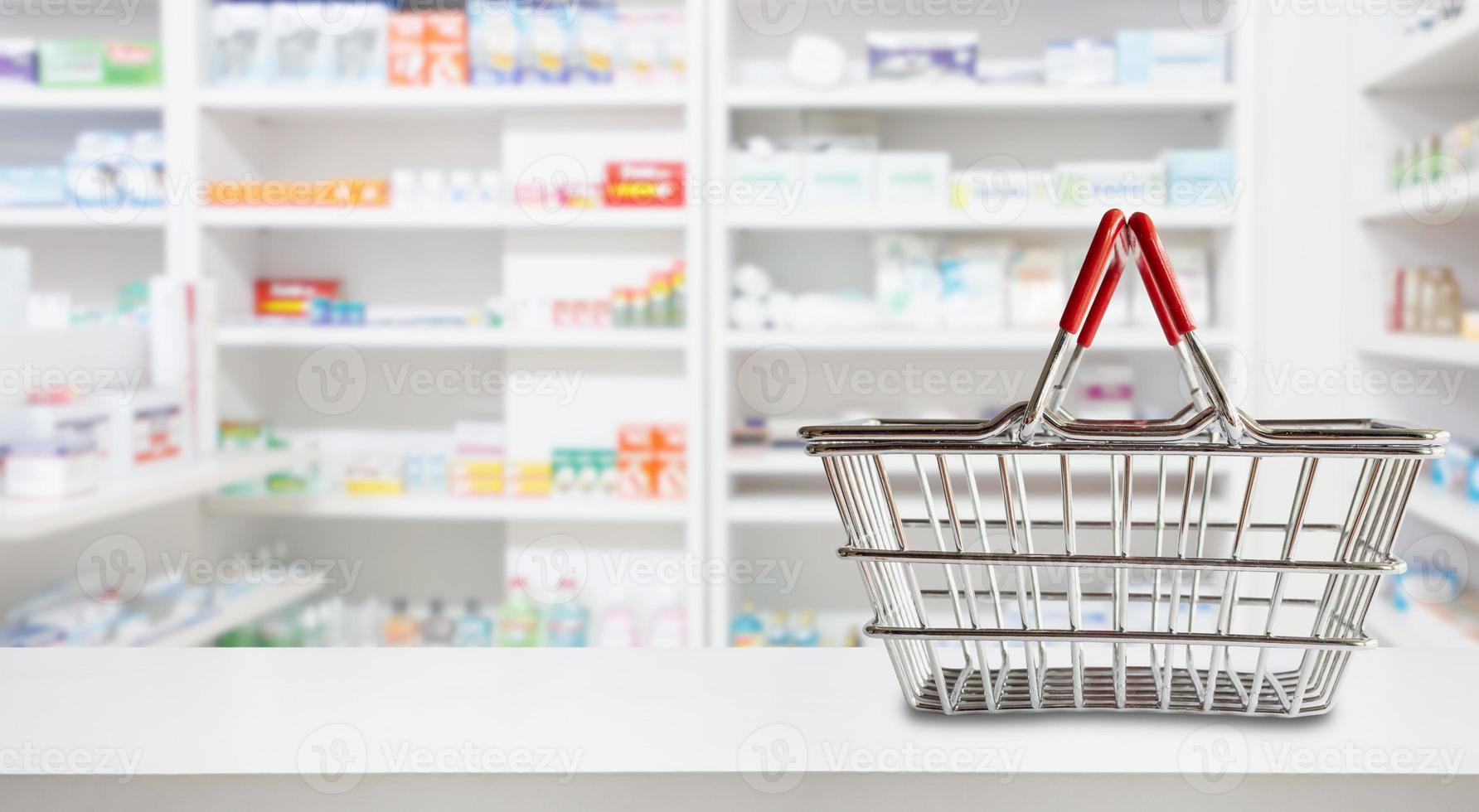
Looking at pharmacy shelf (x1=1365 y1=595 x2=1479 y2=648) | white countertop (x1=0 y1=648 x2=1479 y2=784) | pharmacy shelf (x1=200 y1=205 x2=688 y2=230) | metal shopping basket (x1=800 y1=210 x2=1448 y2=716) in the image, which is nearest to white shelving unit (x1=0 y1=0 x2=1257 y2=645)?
pharmacy shelf (x1=200 y1=205 x2=688 y2=230)

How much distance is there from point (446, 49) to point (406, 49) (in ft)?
0.32

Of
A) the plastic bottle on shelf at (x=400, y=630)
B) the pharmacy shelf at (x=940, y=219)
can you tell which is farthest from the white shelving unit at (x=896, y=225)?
the plastic bottle on shelf at (x=400, y=630)

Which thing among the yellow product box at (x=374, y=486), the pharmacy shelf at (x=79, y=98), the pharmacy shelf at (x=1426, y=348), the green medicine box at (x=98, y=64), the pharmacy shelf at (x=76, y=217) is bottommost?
the yellow product box at (x=374, y=486)

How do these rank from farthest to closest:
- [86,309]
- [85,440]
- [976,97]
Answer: [86,309] → [976,97] → [85,440]

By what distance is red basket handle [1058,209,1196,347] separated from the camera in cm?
46

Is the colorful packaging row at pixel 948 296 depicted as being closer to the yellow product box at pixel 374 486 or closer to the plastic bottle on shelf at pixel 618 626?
the plastic bottle on shelf at pixel 618 626

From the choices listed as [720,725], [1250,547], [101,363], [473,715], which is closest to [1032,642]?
[720,725]

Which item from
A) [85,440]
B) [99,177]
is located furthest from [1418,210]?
[99,177]

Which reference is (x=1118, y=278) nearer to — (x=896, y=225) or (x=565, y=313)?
(x=896, y=225)

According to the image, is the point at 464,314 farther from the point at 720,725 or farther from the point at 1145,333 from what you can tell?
the point at 720,725

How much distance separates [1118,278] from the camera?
0.49m

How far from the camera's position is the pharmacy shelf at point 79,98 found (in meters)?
2.80

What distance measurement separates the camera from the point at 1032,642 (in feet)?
1.75

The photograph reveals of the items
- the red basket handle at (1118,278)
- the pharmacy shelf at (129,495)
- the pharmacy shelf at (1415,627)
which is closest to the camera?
the red basket handle at (1118,278)
